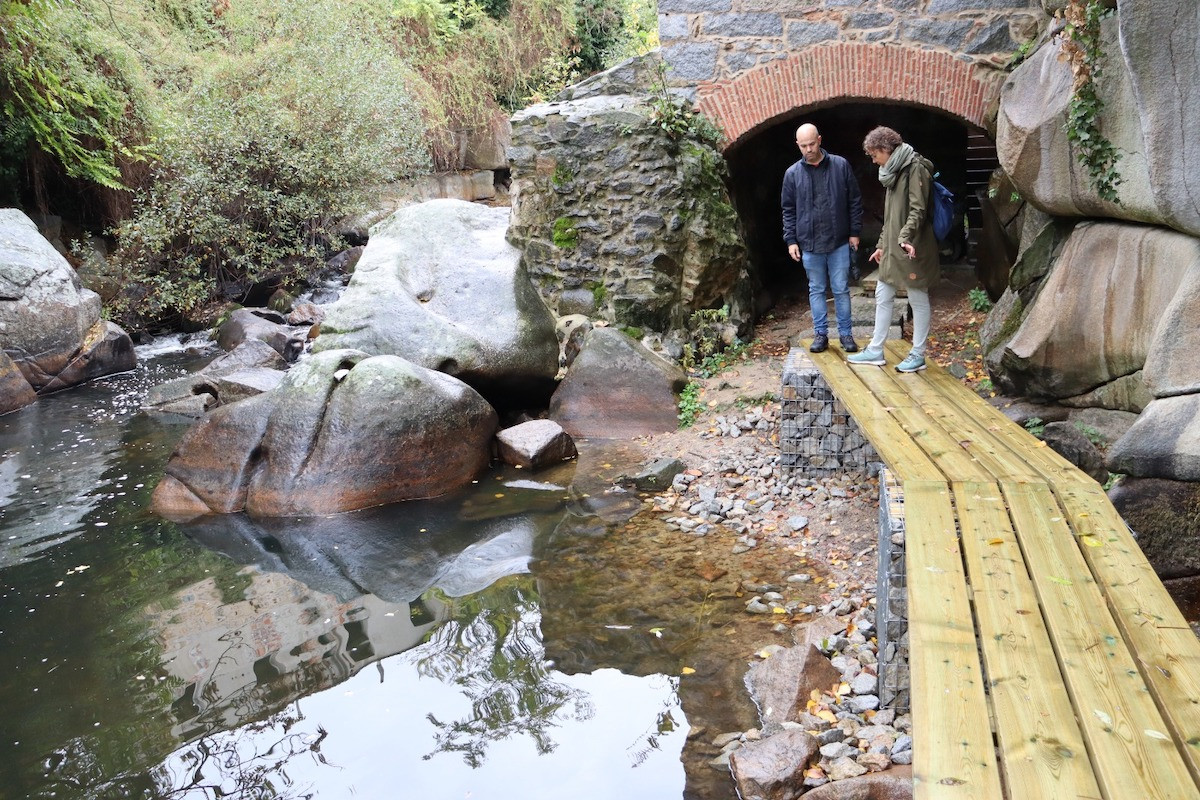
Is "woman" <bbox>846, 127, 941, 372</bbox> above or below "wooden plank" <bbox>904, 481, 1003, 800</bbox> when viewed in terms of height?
above

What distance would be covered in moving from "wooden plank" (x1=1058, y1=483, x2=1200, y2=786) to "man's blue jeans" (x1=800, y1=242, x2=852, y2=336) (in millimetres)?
3198

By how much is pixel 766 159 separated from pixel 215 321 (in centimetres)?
868

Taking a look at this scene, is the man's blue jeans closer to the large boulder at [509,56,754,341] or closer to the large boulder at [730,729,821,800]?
the large boulder at [509,56,754,341]

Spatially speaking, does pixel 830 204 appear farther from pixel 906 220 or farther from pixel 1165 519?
pixel 1165 519

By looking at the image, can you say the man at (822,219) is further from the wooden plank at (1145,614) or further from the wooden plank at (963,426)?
the wooden plank at (1145,614)

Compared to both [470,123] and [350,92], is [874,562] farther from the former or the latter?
[470,123]

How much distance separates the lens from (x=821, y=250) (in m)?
6.89

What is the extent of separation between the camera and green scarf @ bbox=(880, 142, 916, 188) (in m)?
5.98

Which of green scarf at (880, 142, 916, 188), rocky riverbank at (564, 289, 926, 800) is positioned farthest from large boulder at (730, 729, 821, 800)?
green scarf at (880, 142, 916, 188)

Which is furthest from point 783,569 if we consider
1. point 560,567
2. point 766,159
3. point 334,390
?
point 766,159

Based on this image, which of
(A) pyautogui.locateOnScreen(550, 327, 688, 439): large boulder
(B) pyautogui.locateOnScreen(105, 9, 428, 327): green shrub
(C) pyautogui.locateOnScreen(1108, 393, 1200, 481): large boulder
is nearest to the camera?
(C) pyautogui.locateOnScreen(1108, 393, 1200, 481): large boulder

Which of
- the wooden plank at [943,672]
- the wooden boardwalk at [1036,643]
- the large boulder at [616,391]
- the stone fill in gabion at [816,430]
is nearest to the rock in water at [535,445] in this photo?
the large boulder at [616,391]

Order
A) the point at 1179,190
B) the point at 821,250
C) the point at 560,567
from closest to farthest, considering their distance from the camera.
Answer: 1. the point at 1179,190
2. the point at 560,567
3. the point at 821,250

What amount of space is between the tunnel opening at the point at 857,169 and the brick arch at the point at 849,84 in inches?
62.8
